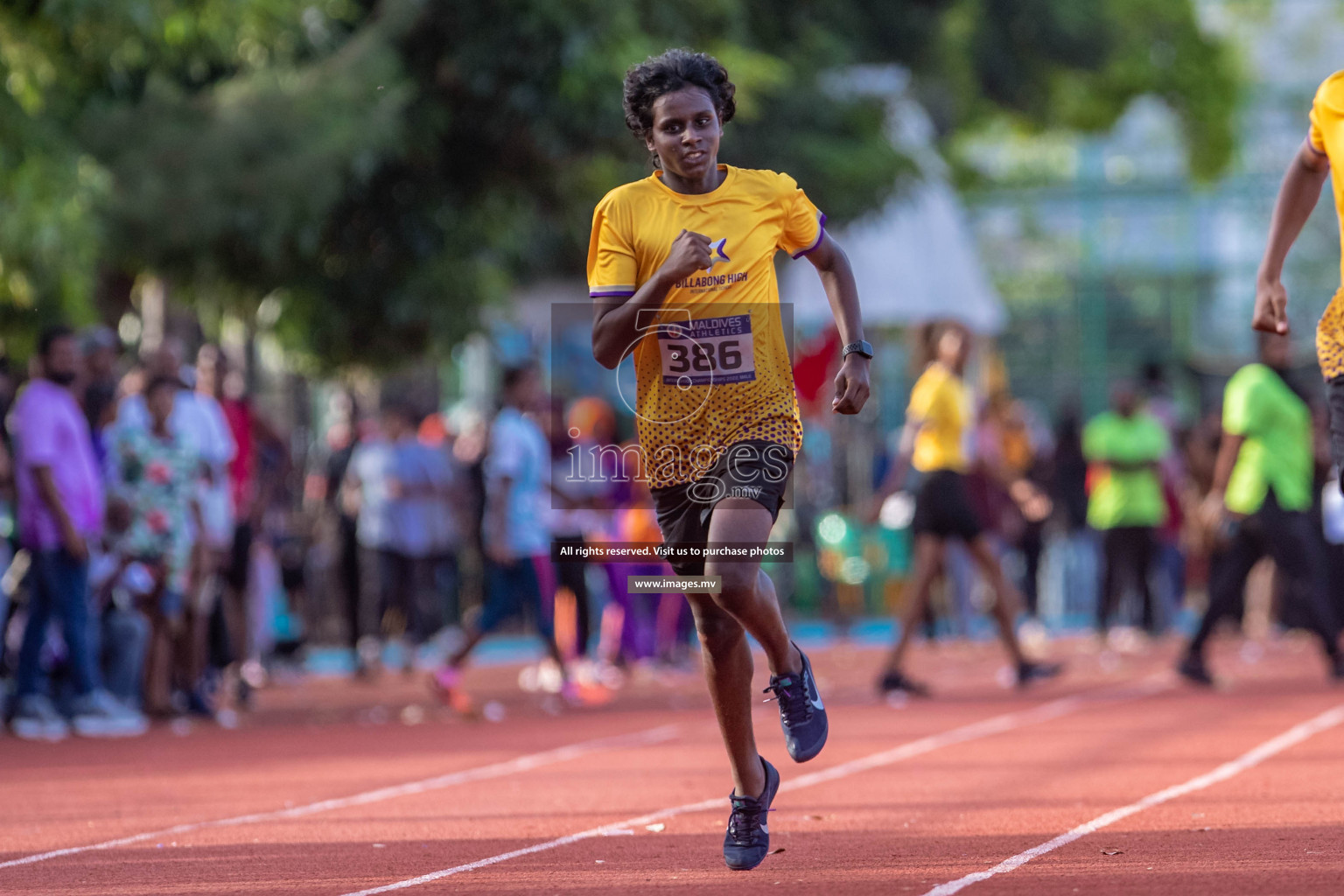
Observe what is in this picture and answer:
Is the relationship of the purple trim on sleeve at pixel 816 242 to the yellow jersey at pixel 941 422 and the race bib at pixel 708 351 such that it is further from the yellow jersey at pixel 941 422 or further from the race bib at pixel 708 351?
the yellow jersey at pixel 941 422

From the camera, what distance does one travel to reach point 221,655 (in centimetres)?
1280

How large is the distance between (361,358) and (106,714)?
6.91m

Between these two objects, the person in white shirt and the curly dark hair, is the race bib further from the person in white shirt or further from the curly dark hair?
the person in white shirt

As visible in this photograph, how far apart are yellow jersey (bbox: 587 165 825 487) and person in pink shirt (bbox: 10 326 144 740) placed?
5.95 m

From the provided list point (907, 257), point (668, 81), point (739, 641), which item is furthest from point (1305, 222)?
point (907, 257)

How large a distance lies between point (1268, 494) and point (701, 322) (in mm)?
7645

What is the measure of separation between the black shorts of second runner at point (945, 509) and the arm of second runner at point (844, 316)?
255 inches

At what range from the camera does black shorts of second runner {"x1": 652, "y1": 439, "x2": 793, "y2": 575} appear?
5.47 m

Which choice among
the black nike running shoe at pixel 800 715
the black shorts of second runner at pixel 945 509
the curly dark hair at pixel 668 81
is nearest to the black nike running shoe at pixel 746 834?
the black nike running shoe at pixel 800 715

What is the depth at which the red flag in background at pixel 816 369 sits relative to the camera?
708 inches

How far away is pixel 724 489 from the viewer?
5.48m

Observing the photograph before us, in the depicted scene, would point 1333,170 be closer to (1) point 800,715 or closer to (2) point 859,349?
(2) point 859,349

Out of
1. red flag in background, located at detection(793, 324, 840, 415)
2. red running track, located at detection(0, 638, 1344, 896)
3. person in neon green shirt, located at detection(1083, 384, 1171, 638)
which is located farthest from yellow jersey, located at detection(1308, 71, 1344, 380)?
red flag in background, located at detection(793, 324, 840, 415)

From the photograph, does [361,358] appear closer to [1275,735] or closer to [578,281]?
[578,281]
